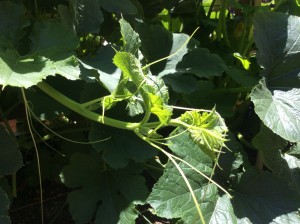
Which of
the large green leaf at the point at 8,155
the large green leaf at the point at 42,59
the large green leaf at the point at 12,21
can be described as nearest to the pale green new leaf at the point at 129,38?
the large green leaf at the point at 42,59

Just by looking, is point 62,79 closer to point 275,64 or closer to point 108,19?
point 108,19

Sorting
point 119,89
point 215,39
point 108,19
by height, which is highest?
point 119,89

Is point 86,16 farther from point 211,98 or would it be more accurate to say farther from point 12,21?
point 211,98

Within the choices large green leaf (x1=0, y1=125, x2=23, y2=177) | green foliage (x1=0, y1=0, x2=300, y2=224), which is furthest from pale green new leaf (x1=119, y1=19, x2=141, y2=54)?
large green leaf (x1=0, y1=125, x2=23, y2=177)

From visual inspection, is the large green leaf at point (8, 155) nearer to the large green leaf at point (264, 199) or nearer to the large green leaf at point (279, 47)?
the large green leaf at point (264, 199)

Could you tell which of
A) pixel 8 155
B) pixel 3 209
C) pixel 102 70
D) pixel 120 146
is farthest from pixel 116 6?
pixel 3 209

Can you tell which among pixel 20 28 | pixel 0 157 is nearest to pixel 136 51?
pixel 20 28

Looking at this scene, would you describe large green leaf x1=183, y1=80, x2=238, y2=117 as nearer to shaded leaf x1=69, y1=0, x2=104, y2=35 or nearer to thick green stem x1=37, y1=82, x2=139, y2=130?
shaded leaf x1=69, y1=0, x2=104, y2=35
